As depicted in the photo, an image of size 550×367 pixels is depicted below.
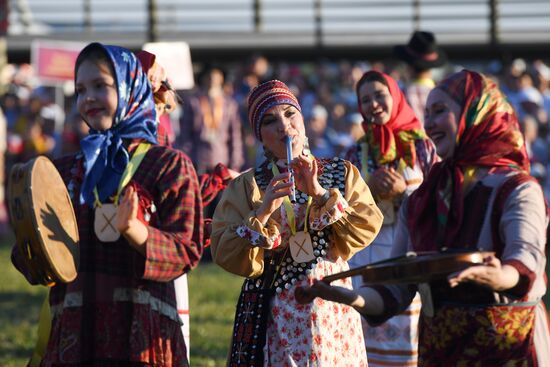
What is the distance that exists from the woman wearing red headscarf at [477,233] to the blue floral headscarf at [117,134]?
1.35 metres

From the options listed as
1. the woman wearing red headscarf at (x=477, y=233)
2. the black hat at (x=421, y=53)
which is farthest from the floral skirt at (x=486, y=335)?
the black hat at (x=421, y=53)

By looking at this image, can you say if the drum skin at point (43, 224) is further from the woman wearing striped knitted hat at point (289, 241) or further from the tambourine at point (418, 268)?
the tambourine at point (418, 268)

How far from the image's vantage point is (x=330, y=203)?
5129 millimetres

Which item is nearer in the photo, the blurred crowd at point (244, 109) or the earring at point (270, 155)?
the earring at point (270, 155)

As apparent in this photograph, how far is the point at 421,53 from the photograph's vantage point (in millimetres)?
9719

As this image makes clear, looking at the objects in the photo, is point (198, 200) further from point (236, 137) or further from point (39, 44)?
point (39, 44)

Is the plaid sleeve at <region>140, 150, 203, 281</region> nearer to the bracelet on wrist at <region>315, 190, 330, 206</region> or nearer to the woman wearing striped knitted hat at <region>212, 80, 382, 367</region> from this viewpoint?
the woman wearing striped knitted hat at <region>212, 80, 382, 367</region>

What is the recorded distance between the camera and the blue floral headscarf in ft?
18.1

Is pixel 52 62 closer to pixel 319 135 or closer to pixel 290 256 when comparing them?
pixel 319 135

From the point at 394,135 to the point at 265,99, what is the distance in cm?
232

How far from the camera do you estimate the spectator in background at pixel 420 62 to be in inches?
372

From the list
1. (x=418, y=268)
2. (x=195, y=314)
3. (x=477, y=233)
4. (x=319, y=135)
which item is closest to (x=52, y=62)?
(x=319, y=135)

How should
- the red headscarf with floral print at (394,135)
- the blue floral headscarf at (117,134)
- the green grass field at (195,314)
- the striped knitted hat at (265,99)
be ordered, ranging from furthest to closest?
the green grass field at (195,314) → the red headscarf with floral print at (394,135) → the blue floral headscarf at (117,134) → the striped knitted hat at (265,99)

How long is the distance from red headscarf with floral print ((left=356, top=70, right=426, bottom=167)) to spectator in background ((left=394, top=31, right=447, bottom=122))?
1.70 m
